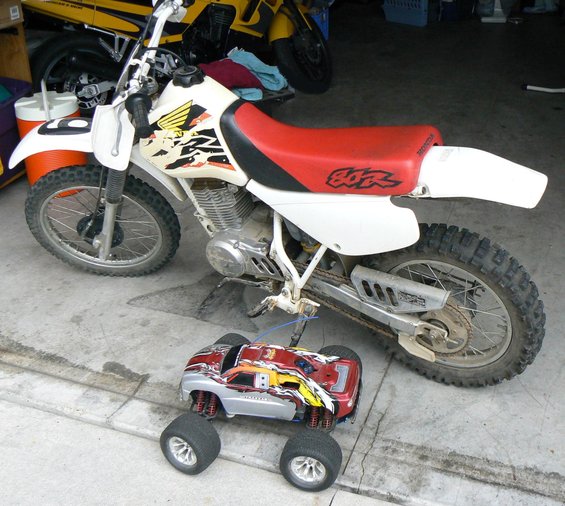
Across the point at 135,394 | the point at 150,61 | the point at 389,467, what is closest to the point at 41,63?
the point at 150,61

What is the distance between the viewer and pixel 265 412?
304 cm

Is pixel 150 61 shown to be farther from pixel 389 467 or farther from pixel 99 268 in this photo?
pixel 389 467

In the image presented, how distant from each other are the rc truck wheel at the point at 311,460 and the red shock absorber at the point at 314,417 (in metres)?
0.15

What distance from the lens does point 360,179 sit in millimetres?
2973

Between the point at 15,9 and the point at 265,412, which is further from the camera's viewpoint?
the point at 15,9

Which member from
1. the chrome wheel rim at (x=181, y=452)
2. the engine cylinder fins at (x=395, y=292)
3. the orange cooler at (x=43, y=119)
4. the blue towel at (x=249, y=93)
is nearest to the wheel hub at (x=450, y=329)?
the engine cylinder fins at (x=395, y=292)

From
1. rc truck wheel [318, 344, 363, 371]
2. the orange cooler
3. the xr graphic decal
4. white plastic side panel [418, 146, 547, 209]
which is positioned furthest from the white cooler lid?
white plastic side panel [418, 146, 547, 209]

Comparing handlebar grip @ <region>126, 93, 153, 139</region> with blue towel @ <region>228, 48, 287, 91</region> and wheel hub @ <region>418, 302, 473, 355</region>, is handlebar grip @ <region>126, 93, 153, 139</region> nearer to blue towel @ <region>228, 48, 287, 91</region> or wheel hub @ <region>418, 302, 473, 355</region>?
wheel hub @ <region>418, 302, 473, 355</region>

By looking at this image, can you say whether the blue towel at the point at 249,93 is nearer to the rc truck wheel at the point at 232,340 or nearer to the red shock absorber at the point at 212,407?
the rc truck wheel at the point at 232,340

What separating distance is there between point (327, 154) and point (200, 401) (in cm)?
112

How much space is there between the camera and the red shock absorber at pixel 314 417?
9.98 feet

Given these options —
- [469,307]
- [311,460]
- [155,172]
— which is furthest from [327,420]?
[155,172]

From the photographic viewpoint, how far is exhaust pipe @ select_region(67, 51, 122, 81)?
570 centimetres

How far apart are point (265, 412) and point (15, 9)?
323 cm
